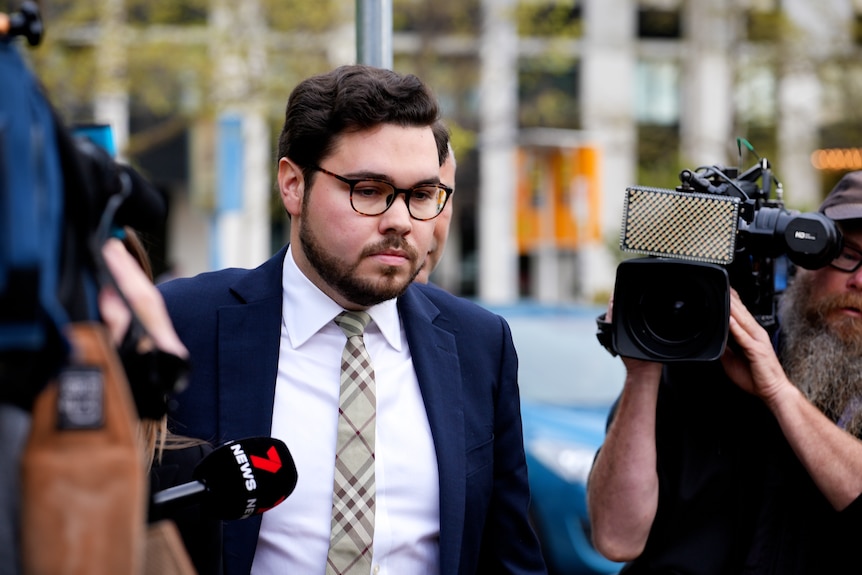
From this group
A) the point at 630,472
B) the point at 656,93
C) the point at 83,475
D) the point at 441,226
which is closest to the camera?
the point at 83,475

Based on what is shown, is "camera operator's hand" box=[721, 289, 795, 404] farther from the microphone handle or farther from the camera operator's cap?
the microphone handle

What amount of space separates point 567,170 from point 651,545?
20.6 m

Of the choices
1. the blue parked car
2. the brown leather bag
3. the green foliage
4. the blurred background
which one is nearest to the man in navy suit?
the brown leather bag

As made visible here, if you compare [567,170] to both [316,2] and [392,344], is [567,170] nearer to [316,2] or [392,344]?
[316,2]

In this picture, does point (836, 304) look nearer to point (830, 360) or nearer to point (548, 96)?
point (830, 360)

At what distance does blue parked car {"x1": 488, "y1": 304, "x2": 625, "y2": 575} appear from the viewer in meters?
5.48

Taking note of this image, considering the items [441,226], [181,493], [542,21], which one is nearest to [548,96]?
[542,21]

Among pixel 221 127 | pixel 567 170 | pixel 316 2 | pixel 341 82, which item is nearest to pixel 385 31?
pixel 341 82

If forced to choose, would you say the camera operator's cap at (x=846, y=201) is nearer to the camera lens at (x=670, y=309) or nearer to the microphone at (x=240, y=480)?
the camera lens at (x=670, y=309)

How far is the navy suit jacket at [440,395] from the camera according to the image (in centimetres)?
238

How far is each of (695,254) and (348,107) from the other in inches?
32.5

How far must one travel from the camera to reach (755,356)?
260 cm

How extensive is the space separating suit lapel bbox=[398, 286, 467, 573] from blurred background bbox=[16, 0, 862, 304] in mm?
6068

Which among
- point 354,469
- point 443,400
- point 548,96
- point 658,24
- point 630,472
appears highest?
point 658,24
